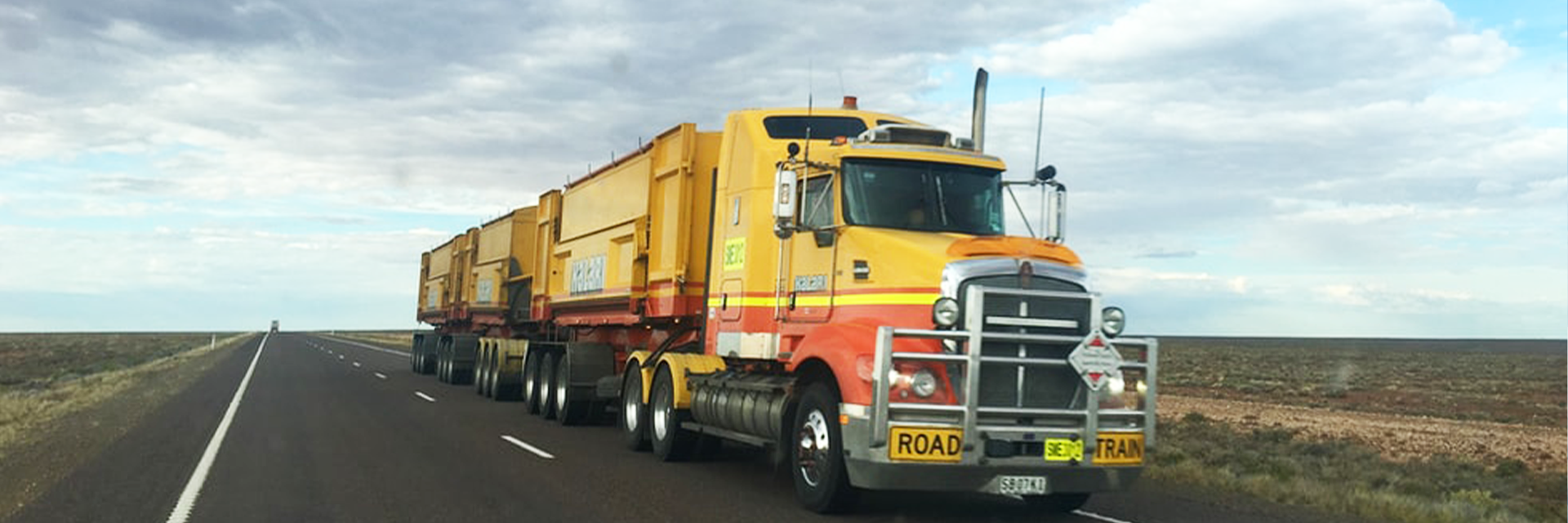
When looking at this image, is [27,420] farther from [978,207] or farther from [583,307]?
[978,207]

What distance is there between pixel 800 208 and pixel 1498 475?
11.6 meters

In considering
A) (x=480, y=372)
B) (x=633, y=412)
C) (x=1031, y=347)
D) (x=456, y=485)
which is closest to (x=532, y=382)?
(x=480, y=372)

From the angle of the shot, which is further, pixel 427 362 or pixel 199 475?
pixel 427 362

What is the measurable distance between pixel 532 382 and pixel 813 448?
37.8 feet

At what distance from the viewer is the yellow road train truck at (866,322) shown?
28.3 feet

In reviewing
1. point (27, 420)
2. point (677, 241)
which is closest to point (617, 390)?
point (677, 241)

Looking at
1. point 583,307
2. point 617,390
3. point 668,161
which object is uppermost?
point 668,161

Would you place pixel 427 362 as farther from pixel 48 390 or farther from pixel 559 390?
pixel 559 390

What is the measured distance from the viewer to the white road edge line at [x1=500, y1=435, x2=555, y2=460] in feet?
43.9

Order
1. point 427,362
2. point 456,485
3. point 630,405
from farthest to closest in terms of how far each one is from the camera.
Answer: point 427,362
point 630,405
point 456,485

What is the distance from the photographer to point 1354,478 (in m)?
15.1

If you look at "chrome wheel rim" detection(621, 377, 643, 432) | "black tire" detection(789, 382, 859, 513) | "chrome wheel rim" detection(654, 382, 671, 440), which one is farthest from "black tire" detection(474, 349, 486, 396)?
"black tire" detection(789, 382, 859, 513)

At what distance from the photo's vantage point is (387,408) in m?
20.4

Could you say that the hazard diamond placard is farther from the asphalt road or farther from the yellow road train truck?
the asphalt road
